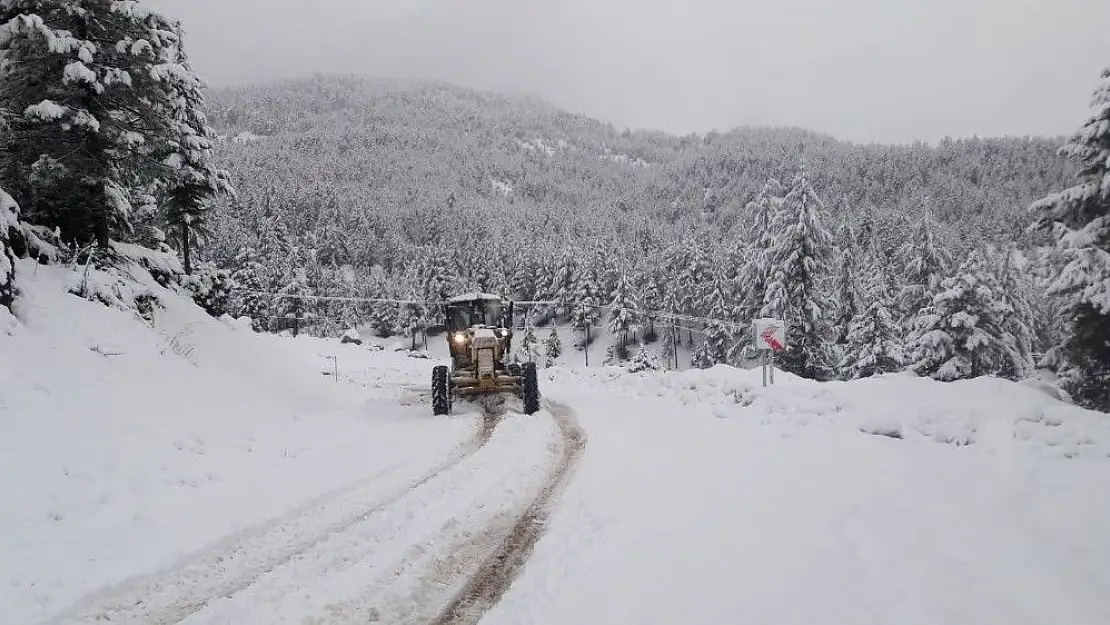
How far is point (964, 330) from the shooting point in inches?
1125

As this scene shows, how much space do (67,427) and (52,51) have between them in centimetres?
784

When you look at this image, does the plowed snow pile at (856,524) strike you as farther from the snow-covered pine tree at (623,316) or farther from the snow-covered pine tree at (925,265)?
the snow-covered pine tree at (623,316)

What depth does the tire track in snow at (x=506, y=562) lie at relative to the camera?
4.61 m

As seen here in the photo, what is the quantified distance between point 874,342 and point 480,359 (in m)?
31.1

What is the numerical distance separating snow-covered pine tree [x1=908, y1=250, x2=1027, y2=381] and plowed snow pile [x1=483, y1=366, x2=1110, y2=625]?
22897 mm

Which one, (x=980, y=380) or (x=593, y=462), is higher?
(x=980, y=380)

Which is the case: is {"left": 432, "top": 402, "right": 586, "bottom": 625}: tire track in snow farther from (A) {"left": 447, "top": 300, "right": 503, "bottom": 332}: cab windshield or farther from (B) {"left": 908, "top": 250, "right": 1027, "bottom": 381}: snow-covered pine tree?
(B) {"left": 908, "top": 250, "right": 1027, "bottom": 381}: snow-covered pine tree

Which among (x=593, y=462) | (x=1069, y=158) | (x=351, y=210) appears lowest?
(x=593, y=462)

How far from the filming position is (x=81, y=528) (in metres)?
6.08

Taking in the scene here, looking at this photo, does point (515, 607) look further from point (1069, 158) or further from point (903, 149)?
point (903, 149)

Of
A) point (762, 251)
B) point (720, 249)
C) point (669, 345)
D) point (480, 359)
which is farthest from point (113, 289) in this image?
point (720, 249)

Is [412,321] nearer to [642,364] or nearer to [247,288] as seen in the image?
[247,288]

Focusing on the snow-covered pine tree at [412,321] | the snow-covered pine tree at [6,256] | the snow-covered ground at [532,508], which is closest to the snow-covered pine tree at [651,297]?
the snow-covered pine tree at [412,321]

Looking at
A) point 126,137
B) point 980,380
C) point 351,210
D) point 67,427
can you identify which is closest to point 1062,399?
point 980,380
